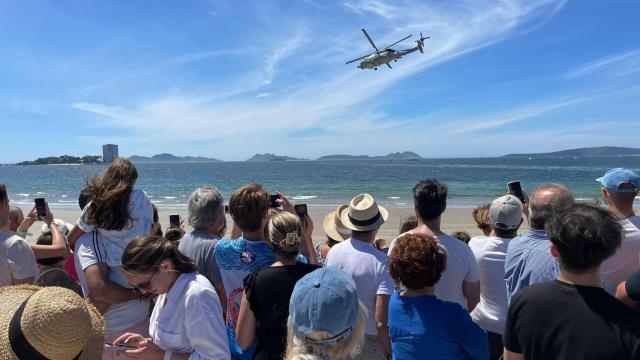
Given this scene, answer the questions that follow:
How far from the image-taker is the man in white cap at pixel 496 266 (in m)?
3.42

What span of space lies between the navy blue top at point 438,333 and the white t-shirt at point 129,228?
1901 millimetres

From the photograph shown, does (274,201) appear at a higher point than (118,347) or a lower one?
higher

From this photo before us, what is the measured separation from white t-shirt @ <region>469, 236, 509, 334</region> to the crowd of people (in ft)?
0.03

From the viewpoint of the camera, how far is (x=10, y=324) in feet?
4.19

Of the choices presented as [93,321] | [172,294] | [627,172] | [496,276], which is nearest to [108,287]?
[172,294]

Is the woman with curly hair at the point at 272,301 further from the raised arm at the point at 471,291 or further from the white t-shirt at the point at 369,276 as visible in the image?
the raised arm at the point at 471,291

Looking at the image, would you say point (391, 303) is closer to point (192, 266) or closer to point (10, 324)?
point (192, 266)

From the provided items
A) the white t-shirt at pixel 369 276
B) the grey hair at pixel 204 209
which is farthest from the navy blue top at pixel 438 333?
the grey hair at pixel 204 209

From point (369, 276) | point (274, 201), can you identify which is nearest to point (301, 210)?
point (274, 201)

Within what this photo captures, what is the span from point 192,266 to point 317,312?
103cm

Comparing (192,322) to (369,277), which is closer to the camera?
(192,322)

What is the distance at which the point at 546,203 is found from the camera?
307 cm

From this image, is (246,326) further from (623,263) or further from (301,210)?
(623,263)

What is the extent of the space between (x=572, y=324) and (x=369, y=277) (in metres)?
1.30
